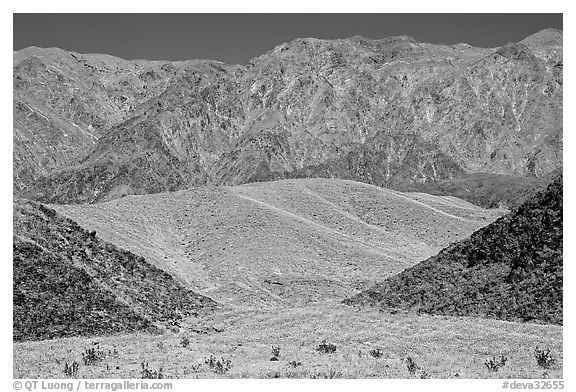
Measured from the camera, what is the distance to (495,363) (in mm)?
22281

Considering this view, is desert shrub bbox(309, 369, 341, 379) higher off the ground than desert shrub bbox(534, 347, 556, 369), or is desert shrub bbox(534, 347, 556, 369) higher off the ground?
desert shrub bbox(534, 347, 556, 369)

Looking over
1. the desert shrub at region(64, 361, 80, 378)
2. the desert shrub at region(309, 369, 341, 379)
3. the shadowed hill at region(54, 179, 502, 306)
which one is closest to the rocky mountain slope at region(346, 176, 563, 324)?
the shadowed hill at region(54, 179, 502, 306)

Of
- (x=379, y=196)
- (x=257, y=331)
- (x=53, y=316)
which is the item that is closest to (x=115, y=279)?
(x=53, y=316)

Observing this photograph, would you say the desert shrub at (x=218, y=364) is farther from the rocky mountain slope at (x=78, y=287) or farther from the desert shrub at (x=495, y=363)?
the rocky mountain slope at (x=78, y=287)

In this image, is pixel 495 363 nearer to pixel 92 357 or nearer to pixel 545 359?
pixel 545 359

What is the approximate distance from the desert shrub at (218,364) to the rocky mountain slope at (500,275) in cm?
1535

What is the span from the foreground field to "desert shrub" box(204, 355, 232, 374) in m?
0.06

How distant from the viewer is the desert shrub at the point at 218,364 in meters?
21.3

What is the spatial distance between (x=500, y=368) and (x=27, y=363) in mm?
14081

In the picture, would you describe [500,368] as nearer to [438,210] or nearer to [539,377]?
[539,377]

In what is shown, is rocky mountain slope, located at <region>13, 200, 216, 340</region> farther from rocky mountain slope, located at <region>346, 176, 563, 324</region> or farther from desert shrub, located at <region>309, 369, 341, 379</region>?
desert shrub, located at <region>309, 369, 341, 379</region>

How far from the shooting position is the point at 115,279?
41906 millimetres

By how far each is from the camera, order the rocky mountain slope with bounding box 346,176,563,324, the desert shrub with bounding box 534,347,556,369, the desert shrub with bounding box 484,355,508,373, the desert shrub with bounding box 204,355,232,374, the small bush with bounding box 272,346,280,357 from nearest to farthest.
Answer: the desert shrub with bounding box 204,355,232,374 < the desert shrub with bounding box 484,355,508,373 < the desert shrub with bounding box 534,347,556,369 < the small bush with bounding box 272,346,280,357 < the rocky mountain slope with bounding box 346,176,563,324

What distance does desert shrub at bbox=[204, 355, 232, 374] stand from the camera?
21.3 meters
